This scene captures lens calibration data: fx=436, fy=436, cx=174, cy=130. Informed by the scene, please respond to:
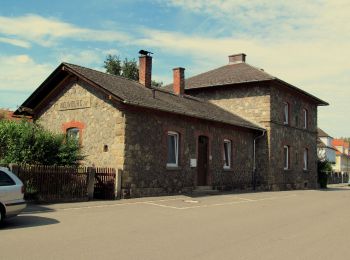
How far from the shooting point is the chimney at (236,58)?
3228 centimetres

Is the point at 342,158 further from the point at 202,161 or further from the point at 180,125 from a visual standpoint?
the point at 180,125

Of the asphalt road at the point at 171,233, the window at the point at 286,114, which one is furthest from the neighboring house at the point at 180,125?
the asphalt road at the point at 171,233

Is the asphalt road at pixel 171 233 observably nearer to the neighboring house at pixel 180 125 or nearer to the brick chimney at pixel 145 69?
the neighboring house at pixel 180 125

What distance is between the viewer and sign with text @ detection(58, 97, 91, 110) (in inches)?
738

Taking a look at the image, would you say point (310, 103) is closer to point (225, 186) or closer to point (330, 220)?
point (225, 186)

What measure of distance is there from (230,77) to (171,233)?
1969 centimetres

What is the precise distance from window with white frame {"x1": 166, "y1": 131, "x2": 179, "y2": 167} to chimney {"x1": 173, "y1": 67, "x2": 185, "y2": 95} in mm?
5447

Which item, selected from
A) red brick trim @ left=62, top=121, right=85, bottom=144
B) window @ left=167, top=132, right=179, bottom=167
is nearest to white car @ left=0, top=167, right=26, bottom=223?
red brick trim @ left=62, top=121, right=85, bottom=144

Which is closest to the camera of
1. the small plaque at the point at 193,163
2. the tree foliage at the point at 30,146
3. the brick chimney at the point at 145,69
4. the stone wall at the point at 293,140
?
the tree foliage at the point at 30,146

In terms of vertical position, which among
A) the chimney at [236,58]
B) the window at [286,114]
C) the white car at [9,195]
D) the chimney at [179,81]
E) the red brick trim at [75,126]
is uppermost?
the chimney at [236,58]

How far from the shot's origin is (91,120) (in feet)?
60.6

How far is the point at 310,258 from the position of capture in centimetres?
718

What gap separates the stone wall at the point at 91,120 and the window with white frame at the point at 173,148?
2.90m

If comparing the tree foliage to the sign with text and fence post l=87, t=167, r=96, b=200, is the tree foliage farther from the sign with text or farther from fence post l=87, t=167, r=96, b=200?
the sign with text
